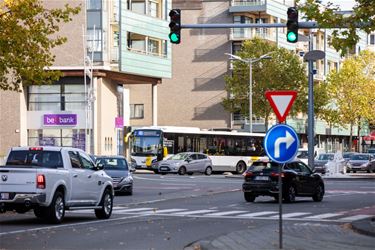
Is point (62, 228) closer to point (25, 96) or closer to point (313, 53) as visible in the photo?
point (313, 53)

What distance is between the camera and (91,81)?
6512cm

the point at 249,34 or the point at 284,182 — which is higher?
the point at 249,34

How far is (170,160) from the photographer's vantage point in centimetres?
5912

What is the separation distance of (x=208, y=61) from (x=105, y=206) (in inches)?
2719

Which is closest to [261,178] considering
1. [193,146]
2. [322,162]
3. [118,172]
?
[118,172]

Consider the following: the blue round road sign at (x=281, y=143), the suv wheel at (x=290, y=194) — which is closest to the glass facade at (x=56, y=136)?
the suv wheel at (x=290, y=194)

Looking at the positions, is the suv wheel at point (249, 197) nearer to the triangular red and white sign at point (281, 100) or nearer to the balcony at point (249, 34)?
the triangular red and white sign at point (281, 100)

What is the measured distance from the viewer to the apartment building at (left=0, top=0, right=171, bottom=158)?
66.6 metres

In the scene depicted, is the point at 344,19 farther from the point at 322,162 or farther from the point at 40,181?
the point at 322,162

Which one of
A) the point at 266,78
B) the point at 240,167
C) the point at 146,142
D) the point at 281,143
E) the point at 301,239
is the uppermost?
the point at 266,78

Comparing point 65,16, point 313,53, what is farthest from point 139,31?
point 65,16

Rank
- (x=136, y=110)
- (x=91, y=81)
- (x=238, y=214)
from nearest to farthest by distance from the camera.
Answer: (x=238, y=214) < (x=91, y=81) < (x=136, y=110)

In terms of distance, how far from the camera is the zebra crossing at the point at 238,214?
23156 millimetres

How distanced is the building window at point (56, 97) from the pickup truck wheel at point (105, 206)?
149 feet
